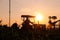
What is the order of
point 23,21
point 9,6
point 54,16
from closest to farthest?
point 9,6
point 23,21
point 54,16

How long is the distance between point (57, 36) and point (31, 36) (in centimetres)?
203

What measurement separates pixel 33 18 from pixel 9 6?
11.2m

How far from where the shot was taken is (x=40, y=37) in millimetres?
18641

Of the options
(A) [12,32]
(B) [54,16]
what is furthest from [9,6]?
(B) [54,16]

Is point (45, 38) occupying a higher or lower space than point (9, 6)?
lower

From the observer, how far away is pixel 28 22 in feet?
124

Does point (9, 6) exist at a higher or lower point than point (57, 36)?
higher

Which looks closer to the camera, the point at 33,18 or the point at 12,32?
the point at 12,32

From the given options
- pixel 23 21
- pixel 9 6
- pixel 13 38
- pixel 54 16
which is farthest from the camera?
pixel 54 16

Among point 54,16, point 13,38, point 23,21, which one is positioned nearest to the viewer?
point 13,38

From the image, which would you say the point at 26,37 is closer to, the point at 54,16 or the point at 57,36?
the point at 57,36

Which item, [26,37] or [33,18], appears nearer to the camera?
[26,37]

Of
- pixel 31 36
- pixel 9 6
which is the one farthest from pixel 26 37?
pixel 9 6

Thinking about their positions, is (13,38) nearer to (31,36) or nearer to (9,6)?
(31,36)
